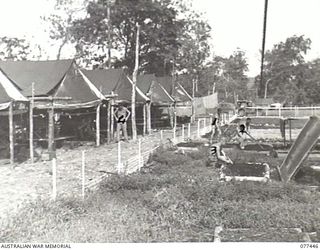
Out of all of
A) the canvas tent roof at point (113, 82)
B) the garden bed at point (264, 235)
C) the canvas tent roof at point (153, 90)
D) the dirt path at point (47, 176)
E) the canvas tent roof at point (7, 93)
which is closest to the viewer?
the garden bed at point (264, 235)

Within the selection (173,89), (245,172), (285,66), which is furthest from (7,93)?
(285,66)

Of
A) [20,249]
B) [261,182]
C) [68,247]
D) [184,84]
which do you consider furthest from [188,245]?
[184,84]

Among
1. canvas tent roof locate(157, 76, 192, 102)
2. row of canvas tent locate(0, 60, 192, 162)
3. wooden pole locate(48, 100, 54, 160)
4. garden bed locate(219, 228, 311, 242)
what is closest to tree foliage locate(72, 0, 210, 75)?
canvas tent roof locate(157, 76, 192, 102)

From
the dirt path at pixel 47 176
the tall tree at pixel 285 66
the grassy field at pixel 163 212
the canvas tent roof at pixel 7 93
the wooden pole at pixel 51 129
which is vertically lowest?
the dirt path at pixel 47 176

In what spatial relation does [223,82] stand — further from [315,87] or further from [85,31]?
[85,31]

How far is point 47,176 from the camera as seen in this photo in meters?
12.5

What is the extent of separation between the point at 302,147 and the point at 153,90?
2031 cm

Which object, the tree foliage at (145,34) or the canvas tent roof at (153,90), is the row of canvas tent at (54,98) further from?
the tree foliage at (145,34)

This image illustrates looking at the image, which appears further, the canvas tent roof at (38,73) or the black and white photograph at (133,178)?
the canvas tent roof at (38,73)

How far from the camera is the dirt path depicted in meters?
9.60

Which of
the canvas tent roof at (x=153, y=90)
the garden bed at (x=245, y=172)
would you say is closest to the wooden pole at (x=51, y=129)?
the garden bed at (x=245, y=172)

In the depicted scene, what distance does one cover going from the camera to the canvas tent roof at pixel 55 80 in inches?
711

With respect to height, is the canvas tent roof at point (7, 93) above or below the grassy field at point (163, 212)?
above

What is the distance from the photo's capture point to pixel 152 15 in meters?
44.9
